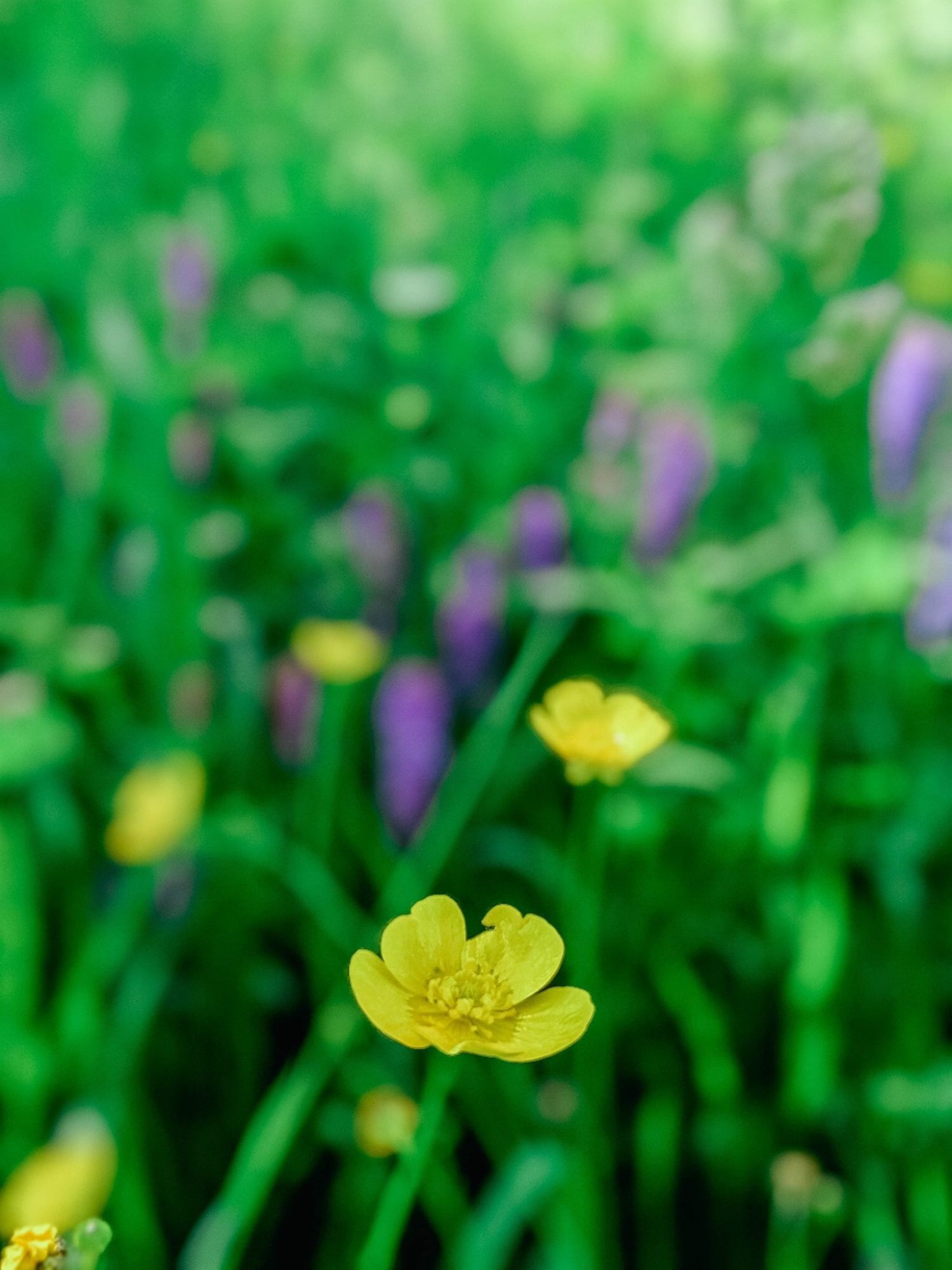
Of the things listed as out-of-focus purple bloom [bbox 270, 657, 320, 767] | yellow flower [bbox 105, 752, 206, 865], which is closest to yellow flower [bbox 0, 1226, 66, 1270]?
yellow flower [bbox 105, 752, 206, 865]

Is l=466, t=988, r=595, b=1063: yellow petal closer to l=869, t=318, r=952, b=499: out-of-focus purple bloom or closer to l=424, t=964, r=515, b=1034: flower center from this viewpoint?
l=424, t=964, r=515, b=1034: flower center

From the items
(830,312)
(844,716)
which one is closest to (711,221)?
(830,312)

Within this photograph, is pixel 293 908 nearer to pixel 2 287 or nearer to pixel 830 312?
pixel 830 312

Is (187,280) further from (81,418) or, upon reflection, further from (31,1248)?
(31,1248)

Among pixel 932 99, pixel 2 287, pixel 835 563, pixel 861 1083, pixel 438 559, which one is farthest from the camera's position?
pixel 932 99

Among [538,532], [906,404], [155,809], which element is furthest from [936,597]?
[155,809]

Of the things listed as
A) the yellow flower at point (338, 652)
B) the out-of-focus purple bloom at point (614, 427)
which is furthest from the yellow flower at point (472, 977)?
the out-of-focus purple bloom at point (614, 427)

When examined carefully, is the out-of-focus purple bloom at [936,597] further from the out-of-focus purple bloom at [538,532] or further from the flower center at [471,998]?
the flower center at [471,998]

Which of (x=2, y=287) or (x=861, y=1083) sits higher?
(x=2, y=287)
